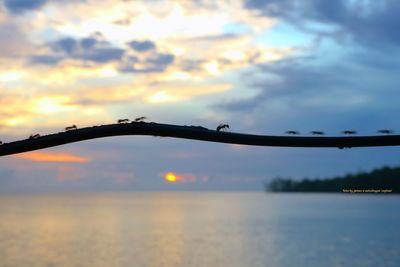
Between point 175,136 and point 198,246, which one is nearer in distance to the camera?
point 175,136

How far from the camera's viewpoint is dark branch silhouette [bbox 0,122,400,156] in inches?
95.7

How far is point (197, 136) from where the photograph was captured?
249cm

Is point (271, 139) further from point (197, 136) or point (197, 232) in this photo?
point (197, 232)

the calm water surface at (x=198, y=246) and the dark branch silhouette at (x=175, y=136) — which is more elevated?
the dark branch silhouette at (x=175, y=136)

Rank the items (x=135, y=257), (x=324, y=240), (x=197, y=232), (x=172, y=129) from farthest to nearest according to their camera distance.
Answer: (x=197, y=232), (x=324, y=240), (x=135, y=257), (x=172, y=129)

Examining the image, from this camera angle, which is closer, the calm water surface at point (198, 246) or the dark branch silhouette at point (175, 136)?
the dark branch silhouette at point (175, 136)

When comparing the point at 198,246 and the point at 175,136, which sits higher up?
the point at 175,136

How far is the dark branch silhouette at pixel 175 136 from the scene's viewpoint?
2430mm

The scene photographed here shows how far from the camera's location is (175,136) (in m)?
2.44

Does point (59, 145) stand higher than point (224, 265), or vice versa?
point (59, 145)

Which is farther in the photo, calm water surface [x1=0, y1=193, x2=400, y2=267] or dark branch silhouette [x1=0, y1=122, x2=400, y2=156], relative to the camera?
calm water surface [x1=0, y1=193, x2=400, y2=267]

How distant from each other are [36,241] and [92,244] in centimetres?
830

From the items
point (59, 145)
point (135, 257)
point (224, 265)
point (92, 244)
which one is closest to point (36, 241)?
point (92, 244)

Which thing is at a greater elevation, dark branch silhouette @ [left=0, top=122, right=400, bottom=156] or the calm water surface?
dark branch silhouette @ [left=0, top=122, right=400, bottom=156]
